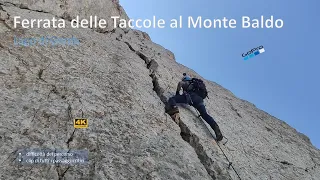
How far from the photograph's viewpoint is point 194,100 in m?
12.9

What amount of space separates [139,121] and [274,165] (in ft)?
19.8

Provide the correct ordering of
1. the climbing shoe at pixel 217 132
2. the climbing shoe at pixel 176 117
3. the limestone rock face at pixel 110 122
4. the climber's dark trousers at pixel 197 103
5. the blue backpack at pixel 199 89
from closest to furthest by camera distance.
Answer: the limestone rock face at pixel 110 122, the climbing shoe at pixel 176 117, the climbing shoe at pixel 217 132, the climber's dark trousers at pixel 197 103, the blue backpack at pixel 199 89

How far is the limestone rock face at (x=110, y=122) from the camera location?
28.1ft

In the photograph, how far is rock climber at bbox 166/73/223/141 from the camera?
12.2 metres

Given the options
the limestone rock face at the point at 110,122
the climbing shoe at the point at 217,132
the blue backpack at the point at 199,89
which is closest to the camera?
the limestone rock face at the point at 110,122

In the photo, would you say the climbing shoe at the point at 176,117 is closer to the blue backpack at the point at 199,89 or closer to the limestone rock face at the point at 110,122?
the limestone rock face at the point at 110,122

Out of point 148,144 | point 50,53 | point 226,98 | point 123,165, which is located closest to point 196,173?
point 148,144

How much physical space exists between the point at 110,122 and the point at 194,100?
4.05m

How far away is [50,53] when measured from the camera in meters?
12.3

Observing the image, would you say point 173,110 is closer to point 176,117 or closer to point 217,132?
point 176,117

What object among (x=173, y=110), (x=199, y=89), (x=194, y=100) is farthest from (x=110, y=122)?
(x=199, y=89)

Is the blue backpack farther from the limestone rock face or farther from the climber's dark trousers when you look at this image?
the limestone rock face

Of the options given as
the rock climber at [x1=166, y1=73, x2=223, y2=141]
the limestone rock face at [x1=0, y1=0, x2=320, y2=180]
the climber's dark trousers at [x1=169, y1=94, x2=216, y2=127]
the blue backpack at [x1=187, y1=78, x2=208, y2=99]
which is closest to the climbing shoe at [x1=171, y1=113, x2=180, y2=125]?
the rock climber at [x1=166, y1=73, x2=223, y2=141]

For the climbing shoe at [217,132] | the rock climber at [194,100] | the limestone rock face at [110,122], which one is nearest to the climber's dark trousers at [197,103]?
the rock climber at [194,100]
